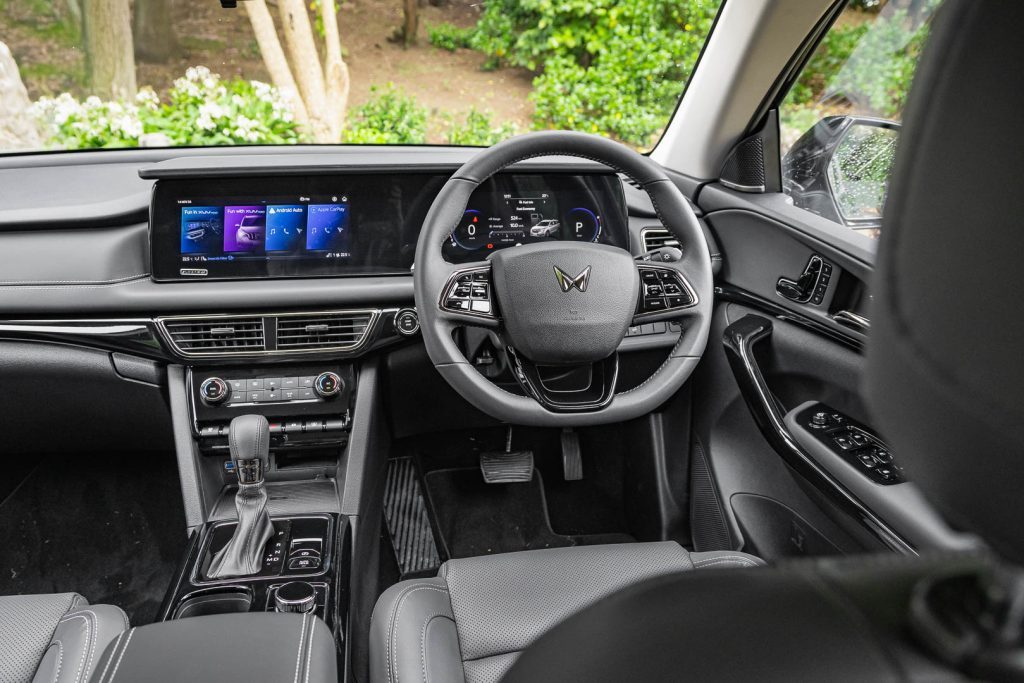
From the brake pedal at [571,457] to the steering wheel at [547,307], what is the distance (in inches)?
29.2

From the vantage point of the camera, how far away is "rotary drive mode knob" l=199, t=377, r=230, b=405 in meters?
2.12

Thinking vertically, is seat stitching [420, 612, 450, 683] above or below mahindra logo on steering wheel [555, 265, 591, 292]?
below

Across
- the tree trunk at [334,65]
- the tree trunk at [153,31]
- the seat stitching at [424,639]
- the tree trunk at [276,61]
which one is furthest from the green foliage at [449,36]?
the seat stitching at [424,639]

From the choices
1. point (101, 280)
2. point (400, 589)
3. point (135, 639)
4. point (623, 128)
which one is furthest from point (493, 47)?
point (135, 639)

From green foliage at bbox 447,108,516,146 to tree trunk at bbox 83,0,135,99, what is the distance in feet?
3.58

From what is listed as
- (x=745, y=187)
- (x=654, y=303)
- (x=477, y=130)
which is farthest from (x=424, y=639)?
(x=477, y=130)

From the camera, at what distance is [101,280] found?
6.84ft

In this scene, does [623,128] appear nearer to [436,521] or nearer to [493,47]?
[493,47]

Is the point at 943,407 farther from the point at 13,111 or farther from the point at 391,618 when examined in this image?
the point at 13,111

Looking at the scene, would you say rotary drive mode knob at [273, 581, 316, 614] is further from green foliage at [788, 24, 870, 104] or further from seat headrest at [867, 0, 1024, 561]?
green foliage at [788, 24, 870, 104]

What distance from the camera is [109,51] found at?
2.82 meters

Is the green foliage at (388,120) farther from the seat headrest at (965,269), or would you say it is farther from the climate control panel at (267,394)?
the seat headrest at (965,269)

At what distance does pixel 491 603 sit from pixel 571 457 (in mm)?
1067

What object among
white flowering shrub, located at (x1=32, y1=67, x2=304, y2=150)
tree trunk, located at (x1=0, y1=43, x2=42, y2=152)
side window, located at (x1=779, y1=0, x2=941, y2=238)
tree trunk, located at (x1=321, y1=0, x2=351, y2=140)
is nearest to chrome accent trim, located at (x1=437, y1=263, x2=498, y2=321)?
side window, located at (x1=779, y1=0, x2=941, y2=238)
